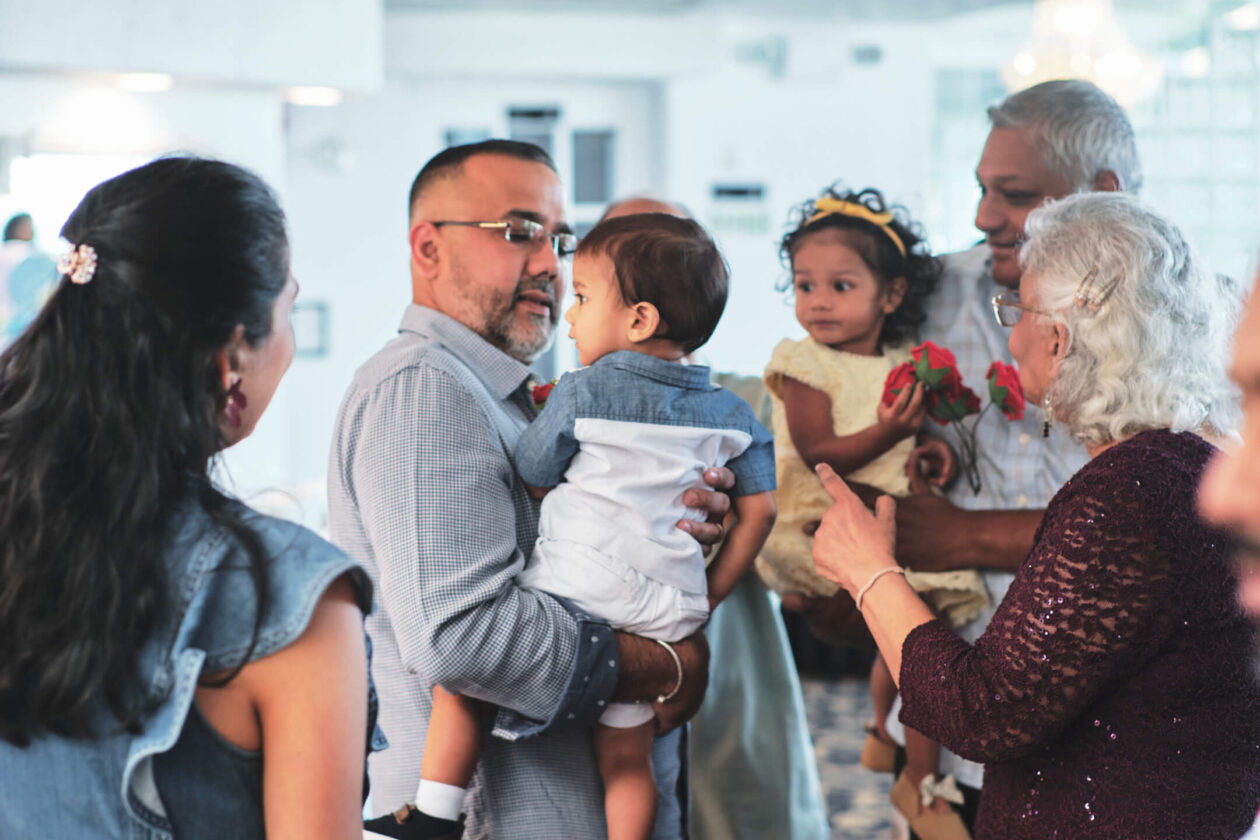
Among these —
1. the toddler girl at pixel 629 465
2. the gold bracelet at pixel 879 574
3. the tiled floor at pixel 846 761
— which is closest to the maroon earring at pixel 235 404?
the toddler girl at pixel 629 465

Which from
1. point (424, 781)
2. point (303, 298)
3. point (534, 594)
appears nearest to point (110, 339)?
point (534, 594)

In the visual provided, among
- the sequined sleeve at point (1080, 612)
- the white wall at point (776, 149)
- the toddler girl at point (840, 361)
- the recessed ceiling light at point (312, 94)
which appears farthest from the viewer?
the white wall at point (776, 149)

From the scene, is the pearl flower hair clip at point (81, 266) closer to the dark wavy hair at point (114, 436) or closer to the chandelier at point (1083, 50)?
the dark wavy hair at point (114, 436)

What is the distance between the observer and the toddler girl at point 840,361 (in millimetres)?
2373

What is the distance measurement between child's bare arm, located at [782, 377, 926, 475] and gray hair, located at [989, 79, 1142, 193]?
0.51 m

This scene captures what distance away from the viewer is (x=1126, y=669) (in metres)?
1.39

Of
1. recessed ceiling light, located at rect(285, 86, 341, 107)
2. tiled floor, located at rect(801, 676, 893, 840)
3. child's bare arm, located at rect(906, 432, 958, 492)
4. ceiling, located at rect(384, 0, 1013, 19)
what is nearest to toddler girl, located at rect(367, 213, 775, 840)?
child's bare arm, located at rect(906, 432, 958, 492)

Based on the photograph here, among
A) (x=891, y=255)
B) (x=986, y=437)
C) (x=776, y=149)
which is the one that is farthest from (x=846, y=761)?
(x=776, y=149)

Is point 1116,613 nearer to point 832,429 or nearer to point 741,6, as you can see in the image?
point 832,429

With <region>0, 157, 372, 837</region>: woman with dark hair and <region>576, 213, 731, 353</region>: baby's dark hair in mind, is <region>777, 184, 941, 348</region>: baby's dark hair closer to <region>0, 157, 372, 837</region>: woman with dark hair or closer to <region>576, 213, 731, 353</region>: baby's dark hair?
<region>576, 213, 731, 353</region>: baby's dark hair

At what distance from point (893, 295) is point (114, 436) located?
5.87 ft

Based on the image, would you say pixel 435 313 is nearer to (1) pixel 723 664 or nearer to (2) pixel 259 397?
(2) pixel 259 397

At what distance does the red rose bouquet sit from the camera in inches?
82.0

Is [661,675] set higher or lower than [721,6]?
lower
